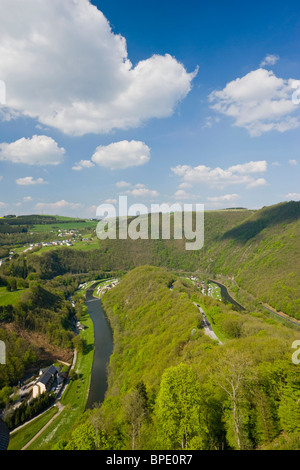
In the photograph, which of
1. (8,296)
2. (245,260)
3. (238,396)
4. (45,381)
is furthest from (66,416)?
(245,260)

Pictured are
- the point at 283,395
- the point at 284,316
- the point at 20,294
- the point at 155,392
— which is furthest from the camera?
the point at 284,316

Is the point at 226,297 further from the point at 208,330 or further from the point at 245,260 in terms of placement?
the point at 208,330

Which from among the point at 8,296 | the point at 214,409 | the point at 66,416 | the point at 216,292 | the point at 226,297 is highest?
the point at 214,409

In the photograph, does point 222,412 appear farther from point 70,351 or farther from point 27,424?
point 70,351

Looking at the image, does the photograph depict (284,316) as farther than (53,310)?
Yes

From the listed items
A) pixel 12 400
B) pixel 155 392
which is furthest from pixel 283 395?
pixel 12 400

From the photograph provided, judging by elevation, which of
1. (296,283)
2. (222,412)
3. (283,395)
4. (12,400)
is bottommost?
(12,400)

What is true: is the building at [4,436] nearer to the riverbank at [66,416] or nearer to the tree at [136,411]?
the riverbank at [66,416]
